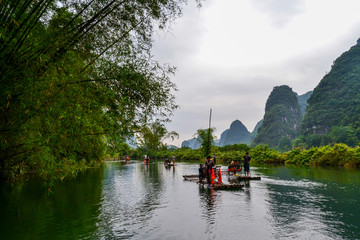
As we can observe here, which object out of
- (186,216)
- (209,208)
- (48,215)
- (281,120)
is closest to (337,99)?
(281,120)

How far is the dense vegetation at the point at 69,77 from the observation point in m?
5.60

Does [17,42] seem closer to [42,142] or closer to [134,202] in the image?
[42,142]

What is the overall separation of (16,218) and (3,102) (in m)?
5.10

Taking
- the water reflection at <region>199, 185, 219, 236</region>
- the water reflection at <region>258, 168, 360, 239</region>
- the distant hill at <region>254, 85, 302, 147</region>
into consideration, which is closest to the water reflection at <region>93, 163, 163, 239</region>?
the water reflection at <region>199, 185, 219, 236</region>

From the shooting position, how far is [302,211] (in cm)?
901

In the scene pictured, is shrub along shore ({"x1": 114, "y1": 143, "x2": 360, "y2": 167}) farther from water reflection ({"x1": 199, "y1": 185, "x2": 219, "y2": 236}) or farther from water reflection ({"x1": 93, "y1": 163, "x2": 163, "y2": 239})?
water reflection ({"x1": 199, "y1": 185, "x2": 219, "y2": 236})

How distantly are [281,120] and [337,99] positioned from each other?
68111 millimetres

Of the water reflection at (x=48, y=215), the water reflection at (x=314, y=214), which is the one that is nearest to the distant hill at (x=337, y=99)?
the water reflection at (x=314, y=214)

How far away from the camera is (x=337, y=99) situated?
11056 cm

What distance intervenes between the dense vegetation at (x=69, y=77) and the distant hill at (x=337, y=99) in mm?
101625

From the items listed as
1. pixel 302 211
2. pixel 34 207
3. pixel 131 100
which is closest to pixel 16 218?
pixel 34 207

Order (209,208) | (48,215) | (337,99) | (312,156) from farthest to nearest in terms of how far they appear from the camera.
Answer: (337,99) < (312,156) < (209,208) < (48,215)

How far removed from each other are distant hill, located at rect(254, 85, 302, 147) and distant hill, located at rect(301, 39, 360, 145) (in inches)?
1386

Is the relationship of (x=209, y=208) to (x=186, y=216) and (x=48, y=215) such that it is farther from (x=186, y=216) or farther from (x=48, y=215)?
(x=48, y=215)
